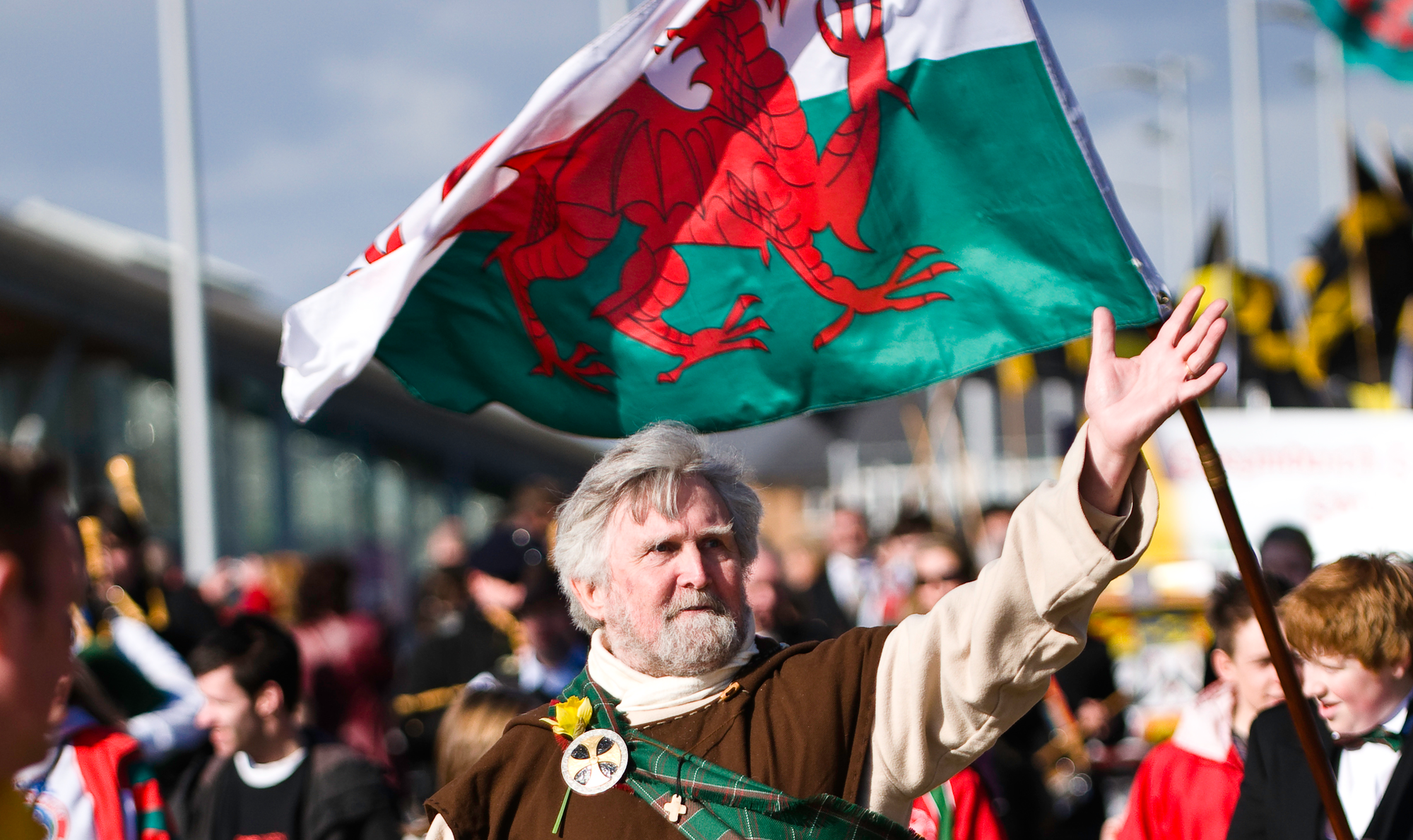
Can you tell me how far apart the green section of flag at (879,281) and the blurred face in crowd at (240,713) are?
4.53 ft

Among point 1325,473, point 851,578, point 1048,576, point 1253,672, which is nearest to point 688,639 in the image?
point 1048,576

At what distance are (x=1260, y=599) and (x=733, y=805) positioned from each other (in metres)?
0.99

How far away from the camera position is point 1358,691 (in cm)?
311

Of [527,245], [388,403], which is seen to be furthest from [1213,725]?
[388,403]

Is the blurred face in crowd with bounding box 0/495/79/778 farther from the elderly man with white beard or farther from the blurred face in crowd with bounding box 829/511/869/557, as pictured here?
the blurred face in crowd with bounding box 829/511/869/557

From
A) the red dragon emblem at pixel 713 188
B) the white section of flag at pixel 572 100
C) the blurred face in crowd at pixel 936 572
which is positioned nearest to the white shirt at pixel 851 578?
the blurred face in crowd at pixel 936 572

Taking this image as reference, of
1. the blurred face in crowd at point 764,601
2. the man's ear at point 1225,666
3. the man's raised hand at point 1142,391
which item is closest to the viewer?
the man's raised hand at point 1142,391

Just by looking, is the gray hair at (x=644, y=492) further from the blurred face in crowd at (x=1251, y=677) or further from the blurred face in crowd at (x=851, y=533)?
the blurred face in crowd at (x=851, y=533)

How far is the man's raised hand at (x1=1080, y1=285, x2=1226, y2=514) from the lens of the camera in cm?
224

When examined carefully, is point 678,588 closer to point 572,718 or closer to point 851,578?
point 572,718

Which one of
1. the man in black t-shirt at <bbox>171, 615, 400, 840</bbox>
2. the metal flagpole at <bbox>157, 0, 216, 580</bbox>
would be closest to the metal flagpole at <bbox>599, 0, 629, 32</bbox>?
the metal flagpole at <bbox>157, 0, 216, 580</bbox>

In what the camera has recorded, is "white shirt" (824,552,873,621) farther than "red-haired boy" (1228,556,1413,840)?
Yes

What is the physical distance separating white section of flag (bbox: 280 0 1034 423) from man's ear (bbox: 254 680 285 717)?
162 centimetres

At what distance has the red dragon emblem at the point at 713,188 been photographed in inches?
129
